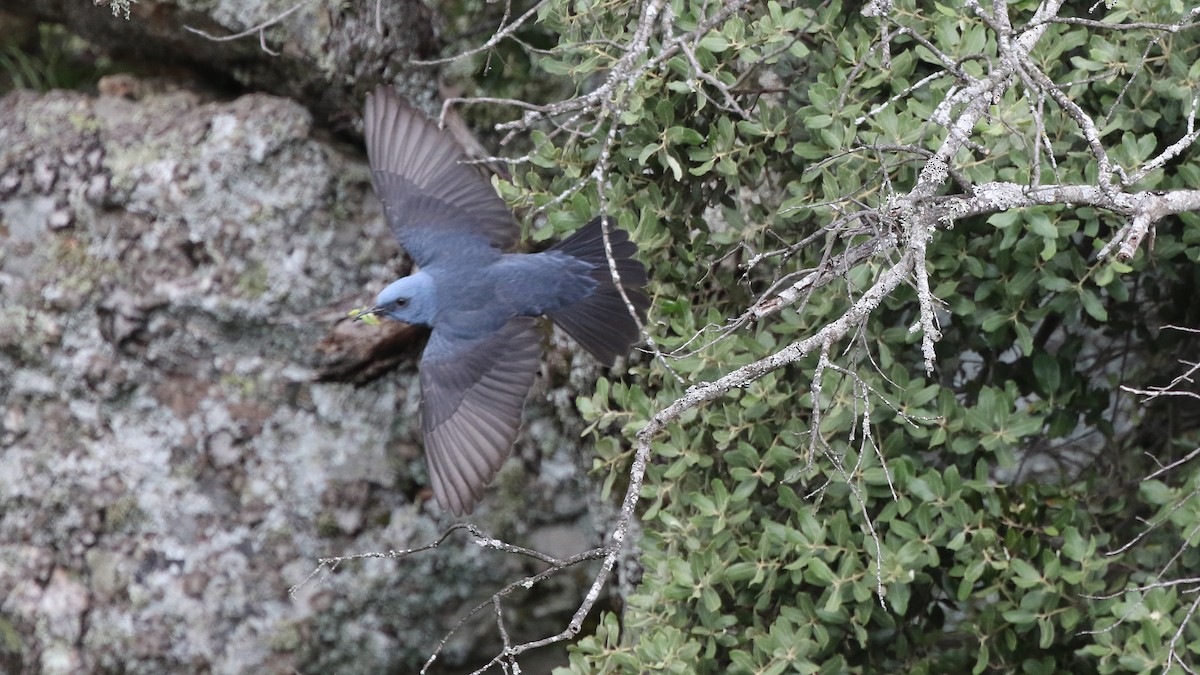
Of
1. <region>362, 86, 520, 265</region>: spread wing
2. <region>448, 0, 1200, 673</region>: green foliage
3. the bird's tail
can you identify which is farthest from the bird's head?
<region>448, 0, 1200, 673</region>: green foliage

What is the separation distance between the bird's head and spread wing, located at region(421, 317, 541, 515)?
9 cm

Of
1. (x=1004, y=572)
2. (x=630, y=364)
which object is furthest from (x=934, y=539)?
(x=630, y=364)

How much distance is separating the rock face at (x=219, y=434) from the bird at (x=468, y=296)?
46cm

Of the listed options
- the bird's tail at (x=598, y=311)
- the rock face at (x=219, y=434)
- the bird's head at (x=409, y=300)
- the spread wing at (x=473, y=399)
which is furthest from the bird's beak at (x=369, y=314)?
the bird's tail at (x=598, y=311)

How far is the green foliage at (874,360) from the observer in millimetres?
2832

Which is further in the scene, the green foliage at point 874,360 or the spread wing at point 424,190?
the spread wing at point 424,190

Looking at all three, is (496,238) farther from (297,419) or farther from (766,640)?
(766,640)

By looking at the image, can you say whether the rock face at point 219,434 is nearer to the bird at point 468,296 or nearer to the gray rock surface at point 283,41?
the gray rock surface at point 283,41

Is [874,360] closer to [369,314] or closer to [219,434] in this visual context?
[369,314]

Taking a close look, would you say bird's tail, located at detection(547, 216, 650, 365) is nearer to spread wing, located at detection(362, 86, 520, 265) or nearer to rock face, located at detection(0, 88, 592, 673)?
spread wing, located at detection(362, 86, 520, 265)

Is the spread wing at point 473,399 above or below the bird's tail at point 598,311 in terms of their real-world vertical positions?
below

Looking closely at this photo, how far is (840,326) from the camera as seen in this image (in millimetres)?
2211

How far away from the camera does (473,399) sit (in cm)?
381

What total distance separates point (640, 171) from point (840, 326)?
1143mm
